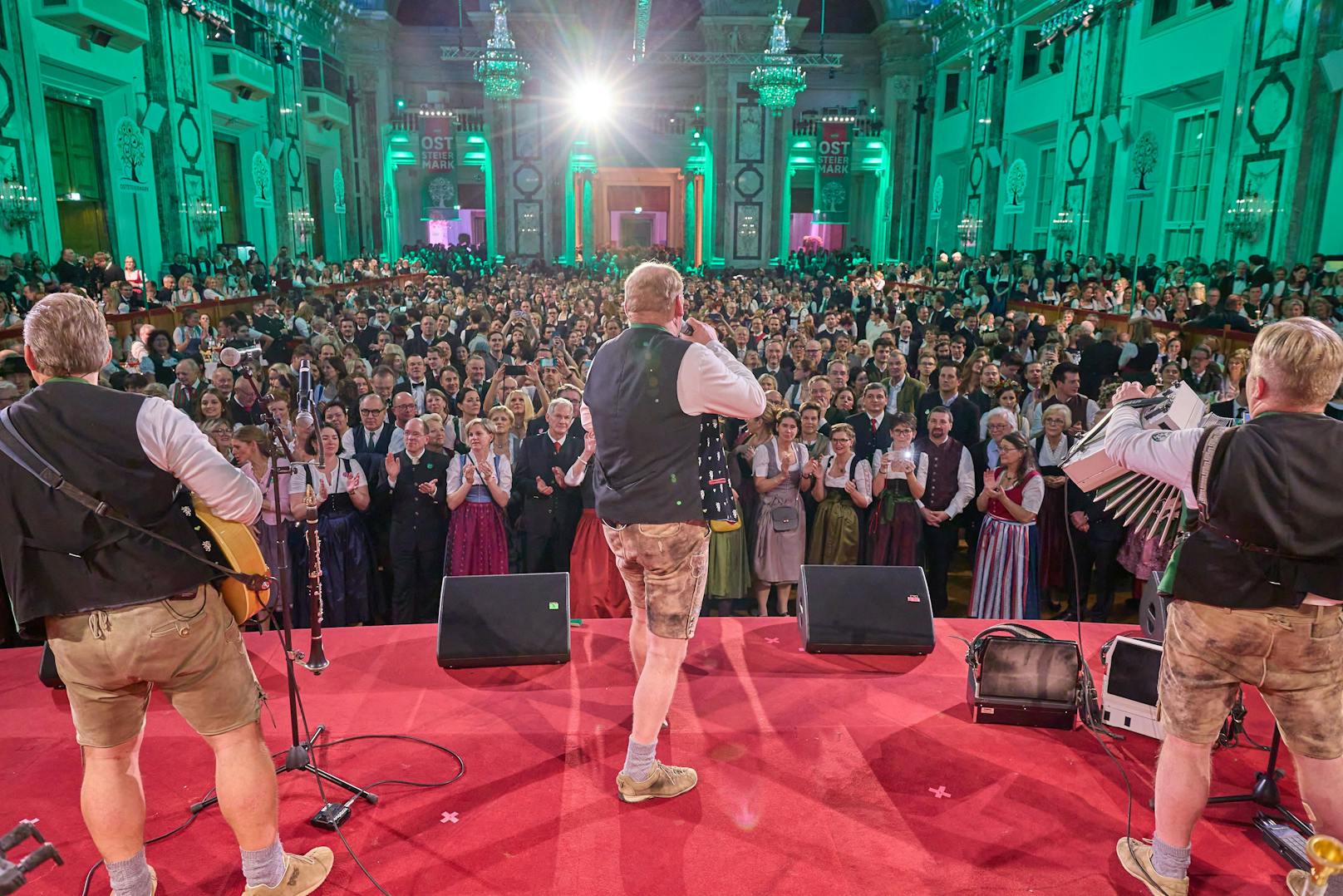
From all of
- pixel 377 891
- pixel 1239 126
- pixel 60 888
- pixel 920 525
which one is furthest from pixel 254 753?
pixel 1239 126

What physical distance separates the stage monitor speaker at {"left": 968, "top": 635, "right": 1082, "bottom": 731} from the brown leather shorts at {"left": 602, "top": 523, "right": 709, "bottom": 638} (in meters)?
1.36

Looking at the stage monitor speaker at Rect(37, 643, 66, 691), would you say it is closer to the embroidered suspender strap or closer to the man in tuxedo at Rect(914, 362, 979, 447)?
the embroidered suspender strap

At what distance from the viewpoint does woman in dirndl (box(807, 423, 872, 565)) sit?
5918mm

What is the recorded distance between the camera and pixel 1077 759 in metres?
3.55

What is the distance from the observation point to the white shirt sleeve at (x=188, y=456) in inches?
89.4

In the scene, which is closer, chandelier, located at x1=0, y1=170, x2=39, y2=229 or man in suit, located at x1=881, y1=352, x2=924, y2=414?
man in suit, located at x1=881, y1=352, x2=924, y2=414

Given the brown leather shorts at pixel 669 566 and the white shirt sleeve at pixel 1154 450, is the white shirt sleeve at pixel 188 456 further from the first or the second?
the white shirt sleeve at pixel 1154 450

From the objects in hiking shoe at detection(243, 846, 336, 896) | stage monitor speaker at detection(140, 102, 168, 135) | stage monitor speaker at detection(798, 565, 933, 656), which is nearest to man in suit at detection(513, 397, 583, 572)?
stage monitor speaker at detection(798, 565, 933, 656)

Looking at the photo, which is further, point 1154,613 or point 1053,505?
point 1053,505

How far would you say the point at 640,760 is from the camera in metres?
3.20

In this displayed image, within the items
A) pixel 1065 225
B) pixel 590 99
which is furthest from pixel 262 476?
pixel 590 99

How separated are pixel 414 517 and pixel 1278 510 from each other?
461cm

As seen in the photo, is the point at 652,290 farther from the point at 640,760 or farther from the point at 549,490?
the point at 549,490

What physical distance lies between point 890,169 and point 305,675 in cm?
2953
